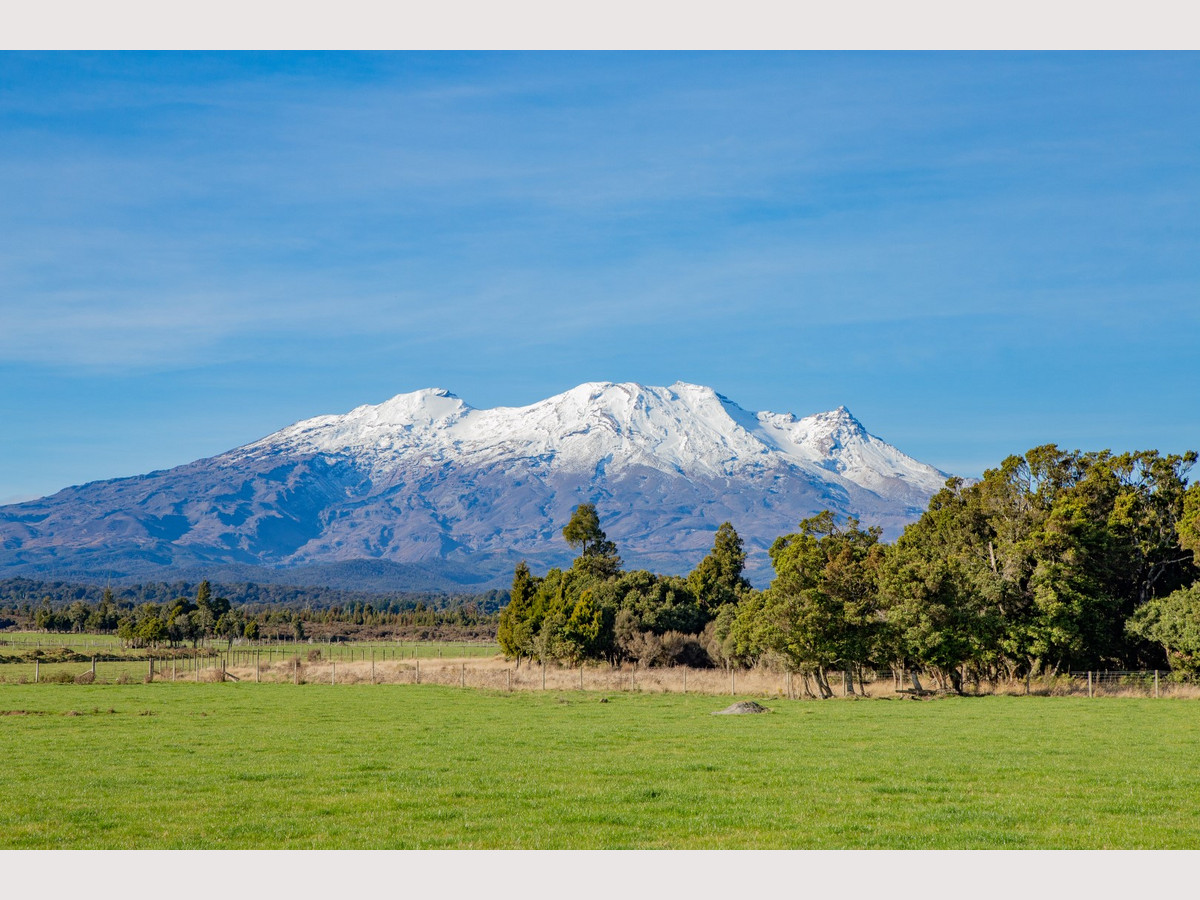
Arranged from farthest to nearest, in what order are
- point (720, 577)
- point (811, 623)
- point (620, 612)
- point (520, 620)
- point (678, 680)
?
point (720, 577) < point (520, 620) < point (620, 612) < point (678, 680) < point (811, 623)

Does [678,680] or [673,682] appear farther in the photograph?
[678,680]

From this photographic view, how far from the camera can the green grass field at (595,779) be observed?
15453 millimetres

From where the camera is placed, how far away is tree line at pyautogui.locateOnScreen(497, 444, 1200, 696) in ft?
164

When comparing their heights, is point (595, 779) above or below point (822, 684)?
above

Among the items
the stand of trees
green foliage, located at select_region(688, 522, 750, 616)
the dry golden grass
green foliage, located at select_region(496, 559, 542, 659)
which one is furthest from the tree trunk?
green foliage, located at select_region(496, 559, 542, 659)

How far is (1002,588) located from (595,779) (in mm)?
37707

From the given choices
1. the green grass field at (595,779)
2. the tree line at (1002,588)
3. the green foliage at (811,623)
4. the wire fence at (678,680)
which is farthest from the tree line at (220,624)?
the green grass field at (595,779)

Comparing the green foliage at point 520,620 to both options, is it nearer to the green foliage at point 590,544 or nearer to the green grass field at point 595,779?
the green foliage at point 590,544

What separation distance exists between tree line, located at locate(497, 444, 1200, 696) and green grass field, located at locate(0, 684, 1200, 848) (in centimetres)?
1104

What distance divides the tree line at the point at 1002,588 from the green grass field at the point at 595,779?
11.0 m

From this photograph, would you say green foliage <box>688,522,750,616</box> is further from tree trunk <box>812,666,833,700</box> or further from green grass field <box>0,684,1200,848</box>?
green grass field <box>0,684,1200,848</box>

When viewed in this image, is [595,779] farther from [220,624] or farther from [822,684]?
[220,624]

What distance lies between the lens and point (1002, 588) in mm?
53219

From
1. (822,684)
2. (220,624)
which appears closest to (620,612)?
(822,684)
